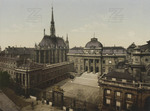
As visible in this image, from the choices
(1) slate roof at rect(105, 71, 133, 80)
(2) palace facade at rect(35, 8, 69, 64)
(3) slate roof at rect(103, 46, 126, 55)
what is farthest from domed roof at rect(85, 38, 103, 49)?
(1) slate roof at rect(105, 71, 133, 80)

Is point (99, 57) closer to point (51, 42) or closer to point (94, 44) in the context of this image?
point (94, 44)

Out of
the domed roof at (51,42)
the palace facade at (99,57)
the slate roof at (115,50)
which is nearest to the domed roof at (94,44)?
the palace facade at (99,57)

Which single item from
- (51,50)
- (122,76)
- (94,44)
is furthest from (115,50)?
(51,50)

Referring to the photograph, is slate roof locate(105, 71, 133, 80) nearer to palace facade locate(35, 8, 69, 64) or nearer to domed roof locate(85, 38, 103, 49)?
domed roof locate(85, 38, 103, 49)

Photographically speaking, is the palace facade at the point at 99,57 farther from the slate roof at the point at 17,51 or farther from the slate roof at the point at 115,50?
the slate roof at the point at 17,51

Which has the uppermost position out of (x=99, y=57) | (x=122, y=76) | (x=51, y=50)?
(x=51, y=50)

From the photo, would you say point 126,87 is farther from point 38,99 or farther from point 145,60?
point 38,99

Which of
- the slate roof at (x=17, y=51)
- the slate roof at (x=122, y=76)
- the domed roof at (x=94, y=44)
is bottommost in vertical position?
the slate roof at (x=122, y=76)

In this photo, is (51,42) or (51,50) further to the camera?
(51,42)
